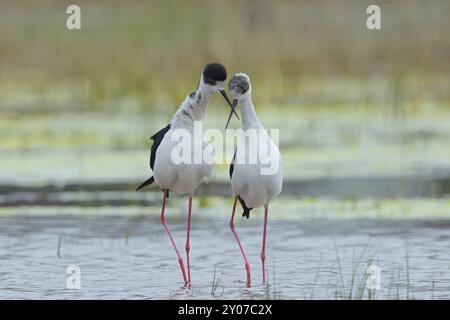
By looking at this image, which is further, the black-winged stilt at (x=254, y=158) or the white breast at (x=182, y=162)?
the white breast at (x=182, y=162)

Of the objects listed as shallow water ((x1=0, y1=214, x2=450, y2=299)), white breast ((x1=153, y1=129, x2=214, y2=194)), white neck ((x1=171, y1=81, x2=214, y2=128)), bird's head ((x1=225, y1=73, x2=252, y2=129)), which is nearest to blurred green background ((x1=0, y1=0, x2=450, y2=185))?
shallow water ((x1=0, y1=214, x2=450, y2=299))

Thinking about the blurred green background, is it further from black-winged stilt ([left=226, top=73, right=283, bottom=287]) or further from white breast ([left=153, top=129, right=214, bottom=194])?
black-winged stilt ([left=226, top=73, right=283, bottom=287])

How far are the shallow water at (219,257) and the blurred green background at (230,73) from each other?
286 centimetres

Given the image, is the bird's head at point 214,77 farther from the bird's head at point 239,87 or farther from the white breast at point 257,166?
the white breast at point 257,166

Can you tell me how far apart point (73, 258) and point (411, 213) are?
130 inches

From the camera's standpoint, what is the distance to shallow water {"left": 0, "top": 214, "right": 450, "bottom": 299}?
8.05 meters

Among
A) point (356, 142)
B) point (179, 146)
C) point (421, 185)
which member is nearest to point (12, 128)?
point (356, 142)

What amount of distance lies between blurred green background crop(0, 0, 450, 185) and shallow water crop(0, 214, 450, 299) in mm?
2855

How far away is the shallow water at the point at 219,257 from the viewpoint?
8047 millimetres

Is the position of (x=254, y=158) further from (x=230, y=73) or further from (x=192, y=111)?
(x=230, y=73)

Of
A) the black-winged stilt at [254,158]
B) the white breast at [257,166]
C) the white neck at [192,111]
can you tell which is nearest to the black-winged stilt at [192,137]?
the white neck at [192,111]

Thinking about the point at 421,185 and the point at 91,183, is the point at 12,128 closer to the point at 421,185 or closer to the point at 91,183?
the point at 91,183

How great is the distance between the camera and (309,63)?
68.3 feet

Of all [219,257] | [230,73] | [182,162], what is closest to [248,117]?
[182,162]
